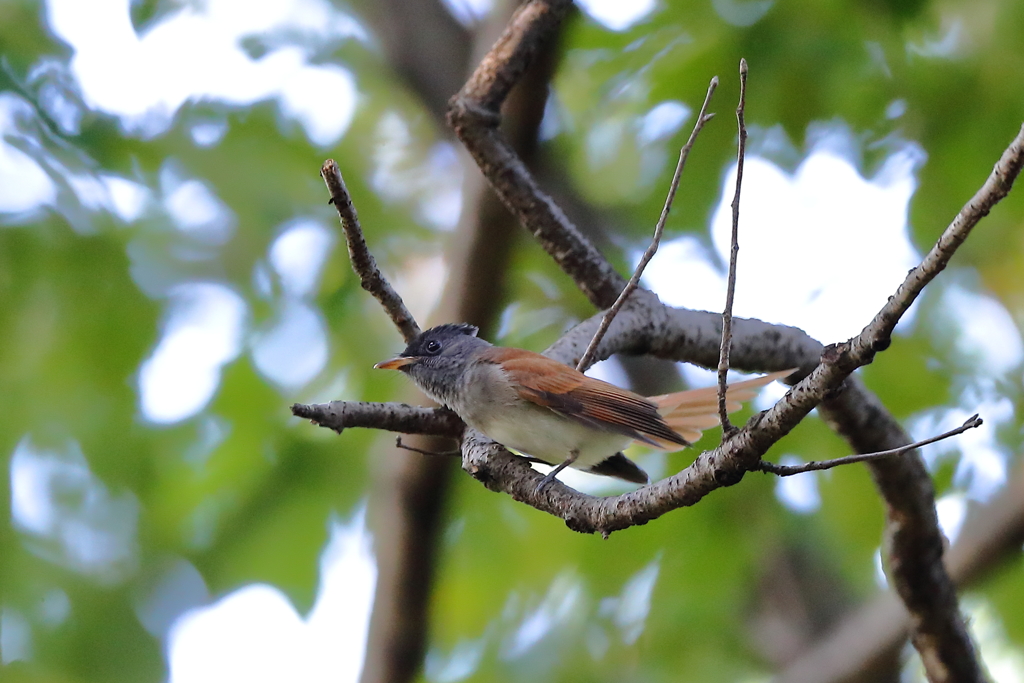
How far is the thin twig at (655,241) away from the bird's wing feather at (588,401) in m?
0.08

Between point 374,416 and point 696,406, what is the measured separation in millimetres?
1437

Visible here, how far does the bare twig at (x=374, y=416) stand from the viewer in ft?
6.90

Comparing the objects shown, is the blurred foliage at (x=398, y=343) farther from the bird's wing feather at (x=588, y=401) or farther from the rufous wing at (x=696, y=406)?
the bird's wing feather at (x=588, y=401)

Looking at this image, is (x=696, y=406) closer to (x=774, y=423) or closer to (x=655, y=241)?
(x=655, y=241)

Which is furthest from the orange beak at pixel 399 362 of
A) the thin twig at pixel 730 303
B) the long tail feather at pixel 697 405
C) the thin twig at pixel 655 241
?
the thin twig at pixel 730 303

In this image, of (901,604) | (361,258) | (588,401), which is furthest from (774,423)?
(901,604)

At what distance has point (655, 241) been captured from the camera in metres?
2.27

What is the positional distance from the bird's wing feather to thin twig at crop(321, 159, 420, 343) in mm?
420

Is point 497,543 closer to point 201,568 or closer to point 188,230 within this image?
point 201,568

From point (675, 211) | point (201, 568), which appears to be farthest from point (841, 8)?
point (201, 568)

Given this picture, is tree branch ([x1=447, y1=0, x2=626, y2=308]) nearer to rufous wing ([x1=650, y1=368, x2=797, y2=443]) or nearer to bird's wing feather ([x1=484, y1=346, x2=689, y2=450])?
bird's wing feather ([x1=484, y1=346, x2=689, y2=450])

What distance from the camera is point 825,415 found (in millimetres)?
3100

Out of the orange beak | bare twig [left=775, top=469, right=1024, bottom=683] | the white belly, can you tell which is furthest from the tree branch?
bare twig [left=775, top=469, right=1024, bottom=683]

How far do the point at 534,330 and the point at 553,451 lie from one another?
6.26 feet
